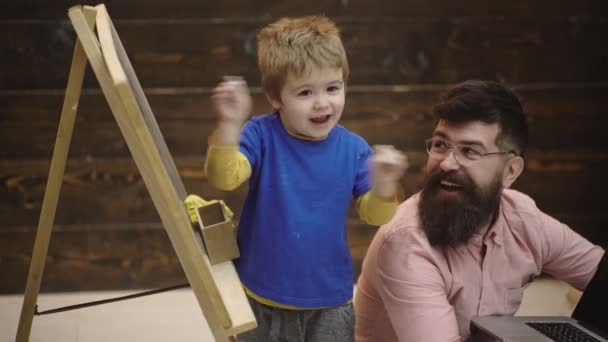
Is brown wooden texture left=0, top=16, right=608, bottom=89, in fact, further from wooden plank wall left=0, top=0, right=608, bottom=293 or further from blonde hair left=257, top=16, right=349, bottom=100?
blonde hair left=257, top=16, right=349, bottom=100

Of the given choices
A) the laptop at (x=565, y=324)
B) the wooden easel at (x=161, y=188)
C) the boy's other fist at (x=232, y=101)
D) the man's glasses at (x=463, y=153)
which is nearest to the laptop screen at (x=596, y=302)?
the laptop at (x=565, y=324)

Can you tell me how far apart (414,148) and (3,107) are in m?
1.51

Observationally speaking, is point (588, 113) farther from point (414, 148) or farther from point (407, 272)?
point (407, 272)

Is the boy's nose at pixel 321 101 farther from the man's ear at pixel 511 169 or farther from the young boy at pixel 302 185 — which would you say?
the man's ear at pixel 511 169

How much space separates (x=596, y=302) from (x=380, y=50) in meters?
1.30

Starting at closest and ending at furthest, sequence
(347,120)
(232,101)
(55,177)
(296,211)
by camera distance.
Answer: (232,101) < (296,211) < (55,177) < (347,120)

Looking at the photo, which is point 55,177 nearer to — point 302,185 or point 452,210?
point 302,185

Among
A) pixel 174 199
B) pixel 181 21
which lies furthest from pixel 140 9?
pixel 174 199

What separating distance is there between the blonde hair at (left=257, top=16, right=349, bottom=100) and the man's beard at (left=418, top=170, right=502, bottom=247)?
40 cm

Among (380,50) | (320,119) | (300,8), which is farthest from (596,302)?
(300,8)

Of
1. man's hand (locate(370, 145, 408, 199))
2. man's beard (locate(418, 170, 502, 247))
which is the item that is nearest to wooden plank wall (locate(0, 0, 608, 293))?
man's beard (locate(418, 170, 502, 247))

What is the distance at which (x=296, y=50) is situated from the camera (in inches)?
62.2

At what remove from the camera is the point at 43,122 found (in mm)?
2824

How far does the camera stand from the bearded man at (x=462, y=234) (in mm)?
1823
